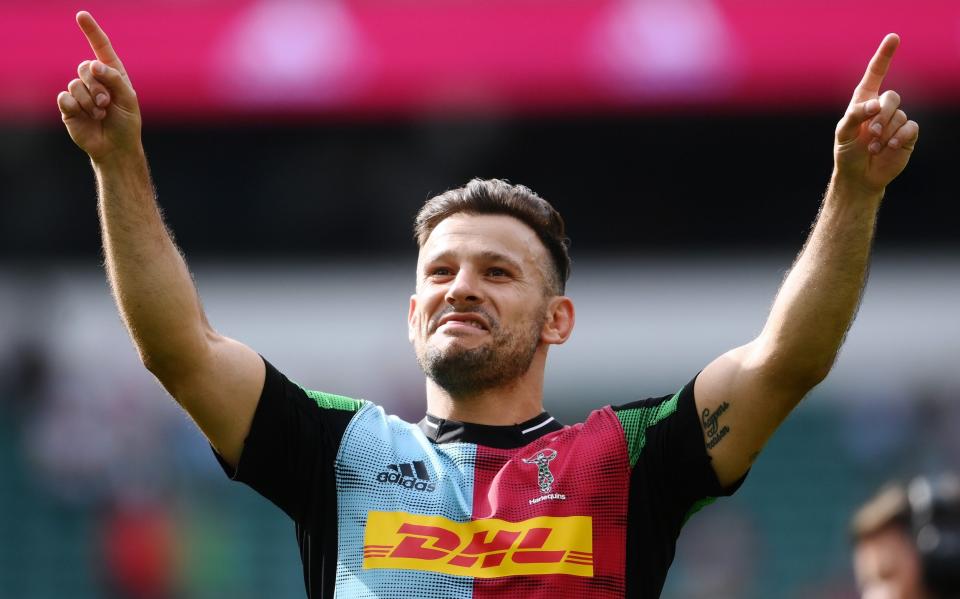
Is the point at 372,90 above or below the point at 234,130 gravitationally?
below

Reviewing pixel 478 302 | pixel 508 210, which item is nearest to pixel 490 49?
pixel 508 210

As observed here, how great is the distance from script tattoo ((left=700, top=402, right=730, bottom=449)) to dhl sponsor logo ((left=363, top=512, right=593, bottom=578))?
0.38 meters

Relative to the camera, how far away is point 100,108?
377cm

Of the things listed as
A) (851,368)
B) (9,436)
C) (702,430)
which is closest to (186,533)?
(9,436)

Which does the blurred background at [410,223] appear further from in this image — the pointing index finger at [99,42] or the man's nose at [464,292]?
the pointing index finger at [99,42]

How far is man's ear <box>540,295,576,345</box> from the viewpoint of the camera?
446cm

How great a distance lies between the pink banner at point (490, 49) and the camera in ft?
39.8

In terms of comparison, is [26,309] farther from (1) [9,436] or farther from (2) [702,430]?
(2) [702,430]

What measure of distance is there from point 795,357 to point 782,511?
39.8 feet

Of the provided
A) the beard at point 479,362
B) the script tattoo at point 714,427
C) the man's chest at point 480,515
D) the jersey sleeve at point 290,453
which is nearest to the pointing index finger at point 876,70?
the script tattoo at point 714,427

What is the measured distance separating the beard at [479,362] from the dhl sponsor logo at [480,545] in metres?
0.51

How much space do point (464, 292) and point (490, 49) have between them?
8.43 meters

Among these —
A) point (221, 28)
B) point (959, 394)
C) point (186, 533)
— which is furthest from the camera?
point (959, 394)

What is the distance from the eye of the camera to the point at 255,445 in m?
3.81
